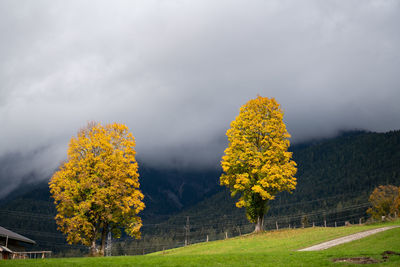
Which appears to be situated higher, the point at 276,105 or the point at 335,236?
the point at 276,105

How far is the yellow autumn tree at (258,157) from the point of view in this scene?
164 feet

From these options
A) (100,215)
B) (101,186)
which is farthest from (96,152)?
(100,215)

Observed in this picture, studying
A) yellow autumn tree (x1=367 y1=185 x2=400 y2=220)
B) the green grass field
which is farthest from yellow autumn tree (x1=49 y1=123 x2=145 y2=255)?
yellow autumn tree (x1=367 y1=185 x2=400 y2=220)

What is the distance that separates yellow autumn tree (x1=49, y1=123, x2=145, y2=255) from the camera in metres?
42.1

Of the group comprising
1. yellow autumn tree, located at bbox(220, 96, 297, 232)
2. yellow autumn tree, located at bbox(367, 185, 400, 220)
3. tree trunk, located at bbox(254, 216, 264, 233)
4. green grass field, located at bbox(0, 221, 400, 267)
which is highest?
yellow autumn tree, located at bbox(220, 96, 297, 232)

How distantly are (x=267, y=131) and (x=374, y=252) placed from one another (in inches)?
1159

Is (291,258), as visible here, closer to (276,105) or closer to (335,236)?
(335,236)

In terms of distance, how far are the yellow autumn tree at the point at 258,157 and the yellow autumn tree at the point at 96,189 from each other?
1488cm

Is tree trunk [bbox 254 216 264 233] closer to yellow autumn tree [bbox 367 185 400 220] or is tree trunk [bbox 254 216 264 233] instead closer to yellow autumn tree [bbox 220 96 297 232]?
yellow autumn tree [bbox 220 96 297 232]

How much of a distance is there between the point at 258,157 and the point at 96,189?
22616 millimetres

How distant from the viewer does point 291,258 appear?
77.6 feet

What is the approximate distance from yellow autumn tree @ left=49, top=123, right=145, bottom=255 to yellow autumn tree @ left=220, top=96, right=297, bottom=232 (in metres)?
14.9

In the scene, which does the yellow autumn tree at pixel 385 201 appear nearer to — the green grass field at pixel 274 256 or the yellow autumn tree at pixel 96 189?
the green grass field at pixel 274 256

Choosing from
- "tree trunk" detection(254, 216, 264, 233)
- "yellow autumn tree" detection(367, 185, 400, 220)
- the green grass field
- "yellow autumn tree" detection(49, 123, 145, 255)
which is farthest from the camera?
"yellow autumn tree" detection(367, 185, 400, 220)
